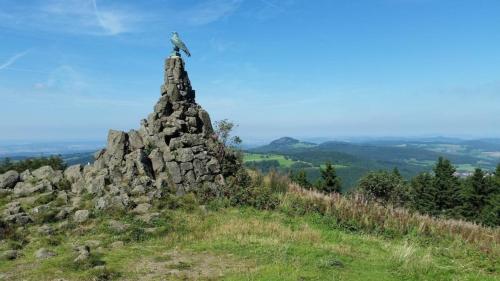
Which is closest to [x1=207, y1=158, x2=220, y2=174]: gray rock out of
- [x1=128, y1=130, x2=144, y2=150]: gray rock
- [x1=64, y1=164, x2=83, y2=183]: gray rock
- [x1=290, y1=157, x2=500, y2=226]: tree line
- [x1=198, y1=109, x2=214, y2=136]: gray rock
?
[x1=198, y1=109, x2=214, y2=136]: gray rock

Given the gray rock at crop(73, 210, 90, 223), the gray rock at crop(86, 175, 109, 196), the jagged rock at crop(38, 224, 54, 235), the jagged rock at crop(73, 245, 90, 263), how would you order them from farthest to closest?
1. the gray rock at crop(86, 175, 109, 196)
2. the gray rock at crop(73, 210, 90, 223)
3. the jagged rock at crop(38, 224, 54, 235)
4. the jagged rock at crop(73, 245, 90, 263)

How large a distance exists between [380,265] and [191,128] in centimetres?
1843

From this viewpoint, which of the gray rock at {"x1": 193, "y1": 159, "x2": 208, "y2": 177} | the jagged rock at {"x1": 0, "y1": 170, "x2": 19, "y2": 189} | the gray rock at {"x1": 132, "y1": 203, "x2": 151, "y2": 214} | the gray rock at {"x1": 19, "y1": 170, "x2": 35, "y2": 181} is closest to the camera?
the gray rock at {"x1": 132, "y1": 203, "x2": 151, "y2": 214}

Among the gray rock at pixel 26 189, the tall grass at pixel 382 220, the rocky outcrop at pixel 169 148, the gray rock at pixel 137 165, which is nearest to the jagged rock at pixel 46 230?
the rocky outcrop at pixel 169 148

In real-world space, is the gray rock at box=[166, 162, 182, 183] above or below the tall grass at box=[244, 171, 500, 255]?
above

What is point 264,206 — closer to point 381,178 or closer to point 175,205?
point 175,205

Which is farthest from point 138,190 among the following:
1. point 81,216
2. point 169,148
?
point 169,148

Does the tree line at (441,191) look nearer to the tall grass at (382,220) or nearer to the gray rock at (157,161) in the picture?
the gray rock at (157,161)

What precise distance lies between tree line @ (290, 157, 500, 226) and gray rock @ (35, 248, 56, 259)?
45359mm

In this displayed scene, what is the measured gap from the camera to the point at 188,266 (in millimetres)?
14062

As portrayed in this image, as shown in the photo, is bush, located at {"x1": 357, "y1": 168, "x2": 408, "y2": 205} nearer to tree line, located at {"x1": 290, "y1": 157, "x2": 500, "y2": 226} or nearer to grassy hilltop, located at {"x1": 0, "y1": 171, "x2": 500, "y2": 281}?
tree line, located at {"x1": 290, "y1": 157, "x2": 500, "y2": 226}

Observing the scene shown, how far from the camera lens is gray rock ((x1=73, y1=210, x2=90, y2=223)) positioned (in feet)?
67.5

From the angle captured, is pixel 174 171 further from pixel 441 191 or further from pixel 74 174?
pixel 441 191

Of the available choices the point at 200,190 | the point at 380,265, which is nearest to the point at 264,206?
the point at 200,190
